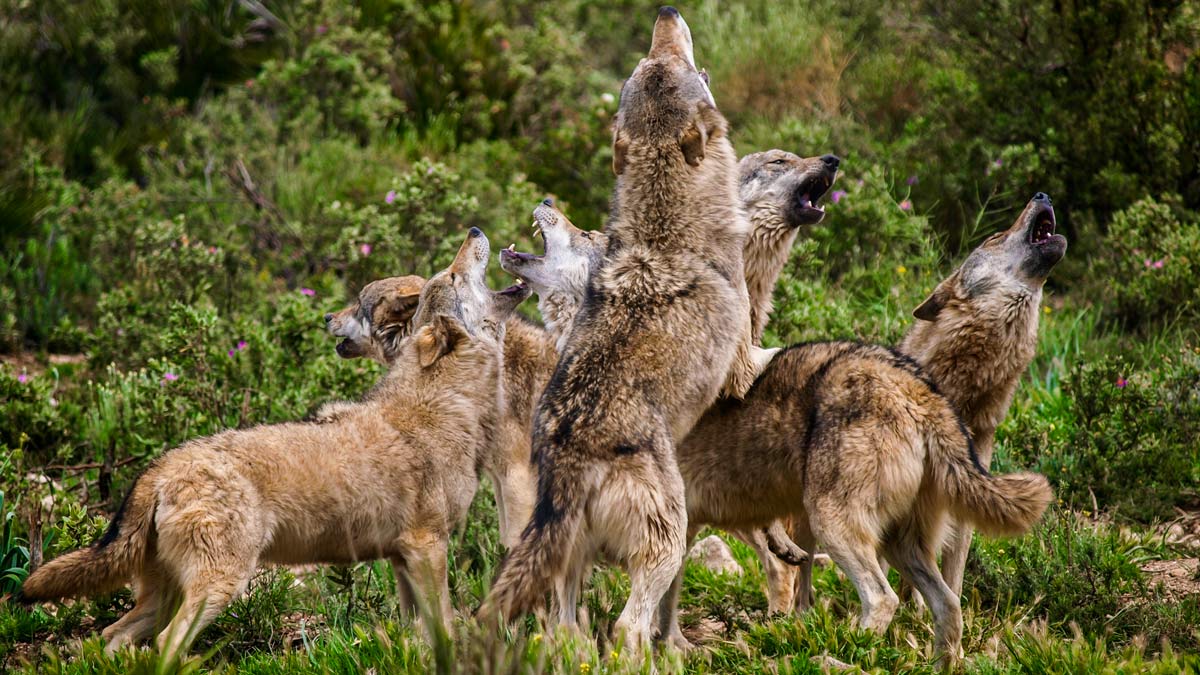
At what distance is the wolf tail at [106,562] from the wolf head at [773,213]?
3.11 metres

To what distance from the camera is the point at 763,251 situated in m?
6.70

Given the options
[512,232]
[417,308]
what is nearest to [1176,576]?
[417,308]

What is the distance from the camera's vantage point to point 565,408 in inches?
207

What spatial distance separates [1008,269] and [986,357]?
46cm

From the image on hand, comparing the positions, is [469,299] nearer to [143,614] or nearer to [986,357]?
[143,614]

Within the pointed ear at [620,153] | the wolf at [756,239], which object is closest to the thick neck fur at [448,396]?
the wolf at [756,239]

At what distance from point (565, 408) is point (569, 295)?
1597 mm

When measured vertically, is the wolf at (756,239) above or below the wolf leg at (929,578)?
above

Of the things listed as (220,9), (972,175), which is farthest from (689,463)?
(220,9)

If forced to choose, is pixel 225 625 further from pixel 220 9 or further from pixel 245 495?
pixel 220 9

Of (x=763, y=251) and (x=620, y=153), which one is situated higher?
(x=620, y=153)

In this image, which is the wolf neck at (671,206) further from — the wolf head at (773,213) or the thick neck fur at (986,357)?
the thick neck fur at (986,357)

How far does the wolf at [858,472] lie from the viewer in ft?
17.3

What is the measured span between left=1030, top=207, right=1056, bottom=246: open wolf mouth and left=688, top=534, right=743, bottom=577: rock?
238 centimetres
